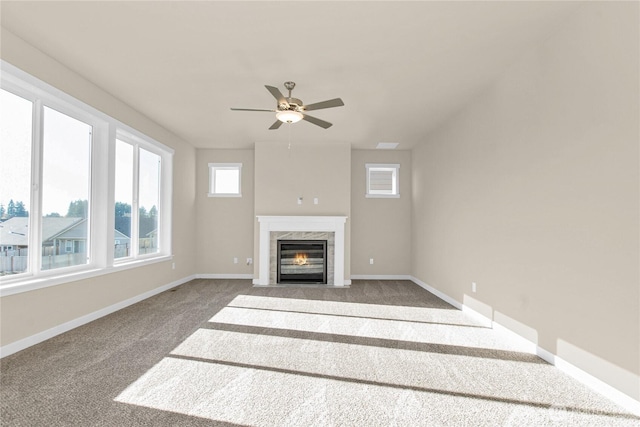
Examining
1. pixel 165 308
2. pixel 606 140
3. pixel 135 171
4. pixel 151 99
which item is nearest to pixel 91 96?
pixel 151 99

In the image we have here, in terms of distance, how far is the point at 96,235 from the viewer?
4.11 metres

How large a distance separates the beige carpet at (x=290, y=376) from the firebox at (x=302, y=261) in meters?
2.44

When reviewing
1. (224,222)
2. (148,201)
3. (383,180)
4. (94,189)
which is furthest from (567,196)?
(224,222)

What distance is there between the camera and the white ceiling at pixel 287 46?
2.54 metres

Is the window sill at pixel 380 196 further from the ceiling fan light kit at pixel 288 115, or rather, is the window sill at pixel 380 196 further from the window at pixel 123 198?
the window at pixel 123 198

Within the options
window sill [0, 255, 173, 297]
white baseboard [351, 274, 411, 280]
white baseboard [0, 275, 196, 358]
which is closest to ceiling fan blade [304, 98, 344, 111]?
window sill [0, 255, 173, 297]

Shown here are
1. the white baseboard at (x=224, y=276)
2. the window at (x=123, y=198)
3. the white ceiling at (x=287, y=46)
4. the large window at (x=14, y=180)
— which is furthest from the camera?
the white baseboard at (x=224, y=276)

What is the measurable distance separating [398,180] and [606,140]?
499 cm

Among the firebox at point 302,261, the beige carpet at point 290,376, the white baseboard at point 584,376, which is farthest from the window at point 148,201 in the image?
the white baseboard at point 584,376

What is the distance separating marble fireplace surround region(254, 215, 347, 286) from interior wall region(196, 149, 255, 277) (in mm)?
787

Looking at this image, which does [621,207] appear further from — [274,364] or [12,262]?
[12,262]

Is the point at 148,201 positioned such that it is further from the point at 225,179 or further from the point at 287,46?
the point at 287,46

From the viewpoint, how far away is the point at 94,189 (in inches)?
159

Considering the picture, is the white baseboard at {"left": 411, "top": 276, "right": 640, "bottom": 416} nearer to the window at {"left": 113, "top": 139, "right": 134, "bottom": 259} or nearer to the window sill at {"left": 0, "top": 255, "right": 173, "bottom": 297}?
the window sill at {"left": 0, "top": 255, "right": 173, "bottom": 297}
